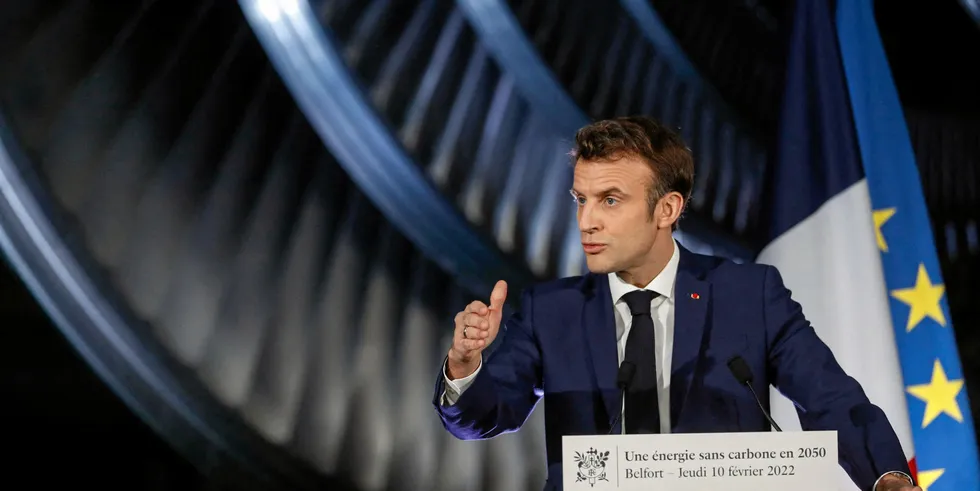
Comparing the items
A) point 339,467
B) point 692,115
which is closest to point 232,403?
point 339,467

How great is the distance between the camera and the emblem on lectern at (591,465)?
3.66ft

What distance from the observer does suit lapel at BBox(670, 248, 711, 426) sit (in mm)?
1521

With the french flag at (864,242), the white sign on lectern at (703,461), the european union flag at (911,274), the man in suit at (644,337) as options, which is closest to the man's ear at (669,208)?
the man in suit at (644,337)

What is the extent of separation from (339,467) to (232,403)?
0.33 metres

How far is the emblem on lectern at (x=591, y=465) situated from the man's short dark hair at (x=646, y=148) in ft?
1.93

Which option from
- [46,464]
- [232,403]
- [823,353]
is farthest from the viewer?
[232,403]

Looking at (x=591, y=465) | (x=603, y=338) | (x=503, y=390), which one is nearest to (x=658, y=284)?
(x=603, y=338)

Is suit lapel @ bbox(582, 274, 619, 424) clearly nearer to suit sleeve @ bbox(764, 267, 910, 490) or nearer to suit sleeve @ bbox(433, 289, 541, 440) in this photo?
suit sleeve @ bbox(433, 289, 541, 440)

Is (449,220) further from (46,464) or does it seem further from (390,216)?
(46,464)

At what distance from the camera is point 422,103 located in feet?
7.97

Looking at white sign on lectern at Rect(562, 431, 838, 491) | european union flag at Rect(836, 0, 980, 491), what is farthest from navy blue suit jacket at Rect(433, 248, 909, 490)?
european union flag at Rect(836, 0, 980, 491)

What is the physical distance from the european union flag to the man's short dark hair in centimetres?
113

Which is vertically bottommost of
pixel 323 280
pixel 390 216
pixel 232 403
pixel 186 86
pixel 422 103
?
pixel 232 403

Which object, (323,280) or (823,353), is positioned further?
(323,280)
